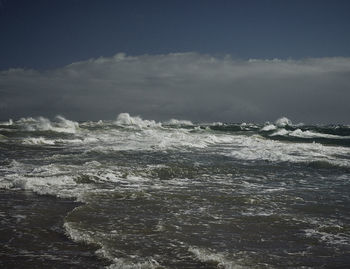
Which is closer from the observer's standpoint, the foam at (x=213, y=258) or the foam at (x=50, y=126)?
the foam at (x=213, y=258)

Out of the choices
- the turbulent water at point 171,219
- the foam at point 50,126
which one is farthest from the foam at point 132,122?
the turbulent water at point 171,219

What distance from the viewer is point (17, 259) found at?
4930mm

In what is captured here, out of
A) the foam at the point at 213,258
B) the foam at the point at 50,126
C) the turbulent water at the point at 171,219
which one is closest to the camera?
the foam at the point at 213,258

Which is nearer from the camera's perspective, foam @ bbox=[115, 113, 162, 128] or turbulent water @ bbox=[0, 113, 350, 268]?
turbulent water @ bbox=[0, 113, 350, 268]

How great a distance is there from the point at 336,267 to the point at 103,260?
11.3ft

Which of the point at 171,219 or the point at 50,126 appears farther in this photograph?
the point at 50,126

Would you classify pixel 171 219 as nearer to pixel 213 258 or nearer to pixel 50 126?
pixel 213 258

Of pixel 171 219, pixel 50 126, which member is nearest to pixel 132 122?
pixel 50 126

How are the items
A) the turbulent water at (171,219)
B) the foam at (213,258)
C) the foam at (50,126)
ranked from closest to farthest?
the foam at (213,258) → the turbulent water at (171,219) → the foam at (50,126)

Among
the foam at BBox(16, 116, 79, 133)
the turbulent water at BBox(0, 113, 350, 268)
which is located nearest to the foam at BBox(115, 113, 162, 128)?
the foam at BBox(16, 116, 79, 133)

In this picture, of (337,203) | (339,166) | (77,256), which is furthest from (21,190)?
(339,166)

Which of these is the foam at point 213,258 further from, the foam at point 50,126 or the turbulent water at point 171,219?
the foam at point 50,126

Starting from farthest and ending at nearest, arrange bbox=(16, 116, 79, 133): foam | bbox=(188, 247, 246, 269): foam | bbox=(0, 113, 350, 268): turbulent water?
bbox=(16, 116, 79, 133): foam → bbox=(0, 113, 350, 268): turbulent water → bbox=(188, 247, 246, 269): foam

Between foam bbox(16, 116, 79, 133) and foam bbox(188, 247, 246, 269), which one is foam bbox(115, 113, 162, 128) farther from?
foam bbox(188, 247, 246, 269)
